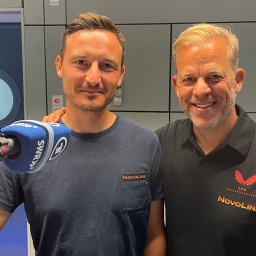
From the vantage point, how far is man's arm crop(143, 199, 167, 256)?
1.30m

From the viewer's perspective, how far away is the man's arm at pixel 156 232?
4.26 ft

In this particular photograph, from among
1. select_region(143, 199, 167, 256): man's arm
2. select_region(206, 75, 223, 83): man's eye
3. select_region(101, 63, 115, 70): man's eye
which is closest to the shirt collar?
select_region(206, 75, 223, 83): man's eye

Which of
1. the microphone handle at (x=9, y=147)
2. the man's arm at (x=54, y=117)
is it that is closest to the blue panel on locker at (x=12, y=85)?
the man's arm at (x=54, y=117)

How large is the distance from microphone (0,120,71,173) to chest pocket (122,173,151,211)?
20.0 inches

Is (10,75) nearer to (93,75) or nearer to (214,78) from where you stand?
(93,75)

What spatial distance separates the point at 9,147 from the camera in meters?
0.56

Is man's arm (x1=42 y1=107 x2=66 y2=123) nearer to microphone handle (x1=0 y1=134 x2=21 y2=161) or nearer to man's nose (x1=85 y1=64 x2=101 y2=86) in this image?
man's nose (x1=85 y1=64 x2=101 y2=86)

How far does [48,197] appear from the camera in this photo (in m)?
1.11

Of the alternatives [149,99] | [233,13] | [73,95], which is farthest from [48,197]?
[233,13]

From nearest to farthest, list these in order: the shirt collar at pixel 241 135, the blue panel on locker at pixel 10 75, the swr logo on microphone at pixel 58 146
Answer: the swr logo on microphone at pixel 58 146 → the shirt collar at pixel 241 135 → the blue panel on locker at pixel 10 75

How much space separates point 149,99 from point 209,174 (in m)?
1.40

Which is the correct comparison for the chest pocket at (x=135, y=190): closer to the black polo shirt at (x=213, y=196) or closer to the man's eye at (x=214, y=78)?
the black polo shirt at (x=213, y=196)

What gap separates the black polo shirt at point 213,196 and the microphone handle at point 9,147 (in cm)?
81

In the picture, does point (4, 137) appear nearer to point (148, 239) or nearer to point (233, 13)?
point (148, 239)
